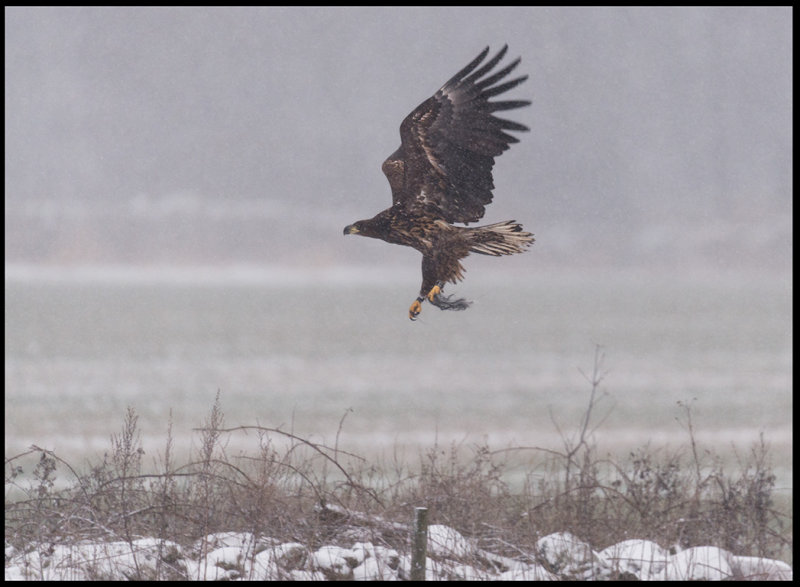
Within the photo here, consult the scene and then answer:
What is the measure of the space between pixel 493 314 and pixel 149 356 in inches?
2286

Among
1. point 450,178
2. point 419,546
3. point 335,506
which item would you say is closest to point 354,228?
point 450,178

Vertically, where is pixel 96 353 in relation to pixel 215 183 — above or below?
below

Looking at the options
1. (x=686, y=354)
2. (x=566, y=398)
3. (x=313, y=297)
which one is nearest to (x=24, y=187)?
(x=313, y=297)

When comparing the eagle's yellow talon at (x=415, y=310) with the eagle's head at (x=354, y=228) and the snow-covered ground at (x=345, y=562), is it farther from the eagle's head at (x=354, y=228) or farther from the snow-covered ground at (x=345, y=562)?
the snow-covered ground at (x=345, y=562)

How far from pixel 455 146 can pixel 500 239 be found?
932 millimetres

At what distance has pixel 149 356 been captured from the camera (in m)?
62.0

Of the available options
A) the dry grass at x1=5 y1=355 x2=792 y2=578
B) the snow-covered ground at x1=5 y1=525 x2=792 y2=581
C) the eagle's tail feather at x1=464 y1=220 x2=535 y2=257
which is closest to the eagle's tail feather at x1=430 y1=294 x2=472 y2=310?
the eagle's tail feather at x1=464 y1=220 x2=535 y2=257

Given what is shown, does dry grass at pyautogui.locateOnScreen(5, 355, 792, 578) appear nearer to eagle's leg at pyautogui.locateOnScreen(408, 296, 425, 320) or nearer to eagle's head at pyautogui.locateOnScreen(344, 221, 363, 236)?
eagle's head at pyautogui.locateOnScreen(344, 221, 363, 236)

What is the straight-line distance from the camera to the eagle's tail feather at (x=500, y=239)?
498 cm

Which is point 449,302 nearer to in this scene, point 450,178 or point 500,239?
point 500,239

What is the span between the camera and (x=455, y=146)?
577cm

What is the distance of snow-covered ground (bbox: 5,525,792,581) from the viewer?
6.70 m

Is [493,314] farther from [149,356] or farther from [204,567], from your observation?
[204,567]

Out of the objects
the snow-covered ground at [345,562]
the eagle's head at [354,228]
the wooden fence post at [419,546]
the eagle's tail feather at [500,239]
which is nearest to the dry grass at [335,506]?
the snow-covered ground at [345,562]
